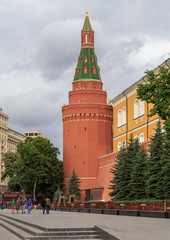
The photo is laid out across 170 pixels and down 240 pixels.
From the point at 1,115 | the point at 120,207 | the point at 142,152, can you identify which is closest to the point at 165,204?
the point at 120,207

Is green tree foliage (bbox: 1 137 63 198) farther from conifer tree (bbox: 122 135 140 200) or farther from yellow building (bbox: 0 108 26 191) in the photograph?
yellow building (bbox: 0 108 26 191)

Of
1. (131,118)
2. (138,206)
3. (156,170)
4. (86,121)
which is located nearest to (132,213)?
(138,206)

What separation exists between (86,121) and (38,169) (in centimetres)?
1021

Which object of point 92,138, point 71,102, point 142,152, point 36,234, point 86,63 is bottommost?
point 36,234

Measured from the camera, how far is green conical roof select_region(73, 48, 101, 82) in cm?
7994

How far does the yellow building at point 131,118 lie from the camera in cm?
5566

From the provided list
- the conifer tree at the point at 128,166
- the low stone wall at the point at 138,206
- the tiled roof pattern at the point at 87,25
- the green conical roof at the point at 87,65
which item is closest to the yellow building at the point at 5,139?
the green conical roof at the point at 87,65

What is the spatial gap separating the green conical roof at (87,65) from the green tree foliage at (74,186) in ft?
53.5

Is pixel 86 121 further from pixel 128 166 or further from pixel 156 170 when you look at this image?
pixel 156 170

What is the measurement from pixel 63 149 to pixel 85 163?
5149 millimetres

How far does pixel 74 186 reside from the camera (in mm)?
72188

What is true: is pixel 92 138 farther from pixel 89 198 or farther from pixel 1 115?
pixel 1 115

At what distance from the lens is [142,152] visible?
137 feet

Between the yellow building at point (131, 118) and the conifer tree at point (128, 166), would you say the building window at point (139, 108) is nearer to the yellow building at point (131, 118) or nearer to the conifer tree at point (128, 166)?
the yellow building at point (131, 118)
